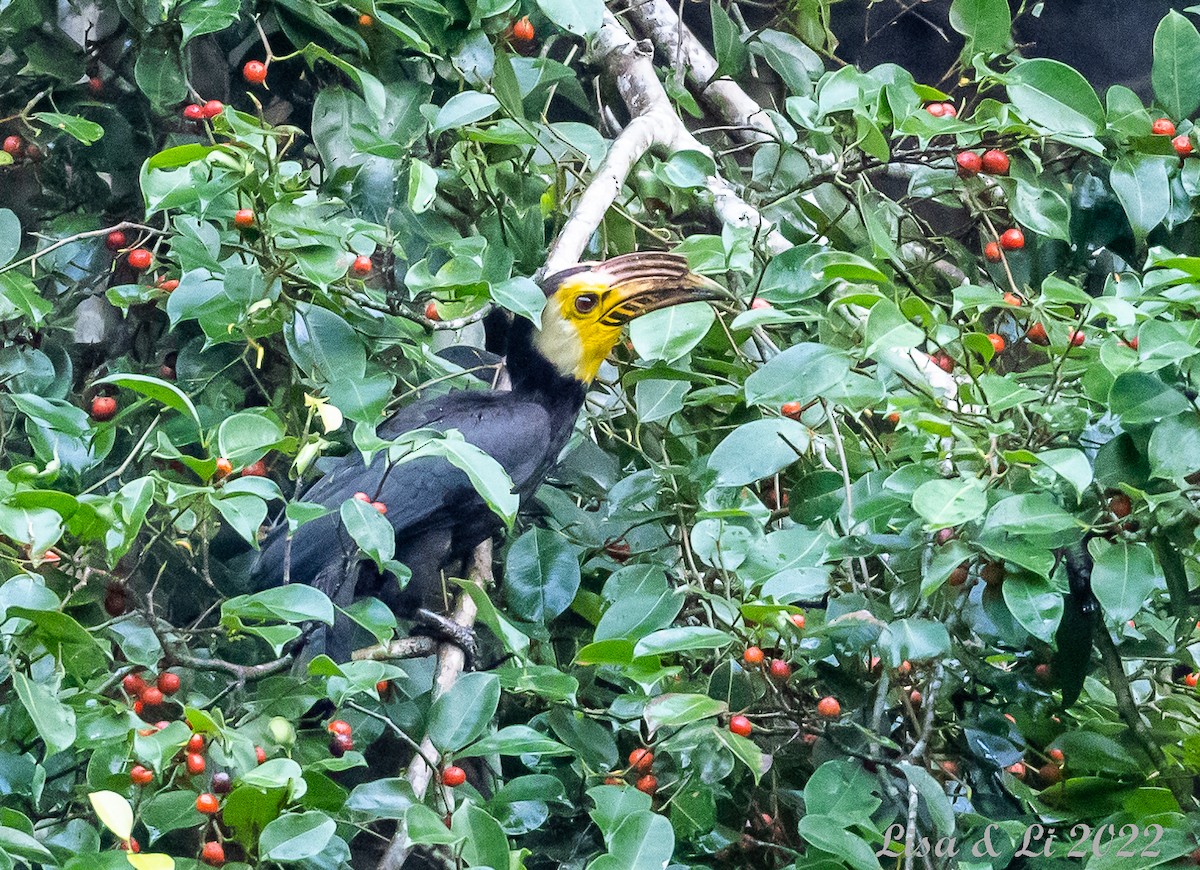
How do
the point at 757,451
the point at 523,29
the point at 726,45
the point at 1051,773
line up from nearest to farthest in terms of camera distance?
1. the point at 757,451
2. the point at 1051,773
3. the point at 523,29
4. the point at 726,45

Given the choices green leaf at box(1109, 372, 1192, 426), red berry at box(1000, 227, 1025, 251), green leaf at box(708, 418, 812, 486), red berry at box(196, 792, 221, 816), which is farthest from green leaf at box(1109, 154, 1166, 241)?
red berry at box(196, 792, 221, 816)

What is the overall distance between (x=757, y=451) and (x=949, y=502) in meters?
0.26

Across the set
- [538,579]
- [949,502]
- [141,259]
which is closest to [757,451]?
[949,502]

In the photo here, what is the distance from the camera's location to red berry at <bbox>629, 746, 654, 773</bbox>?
4.52 ft

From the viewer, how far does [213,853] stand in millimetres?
1176

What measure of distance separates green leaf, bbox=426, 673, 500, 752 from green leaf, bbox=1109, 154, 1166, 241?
1.01 meters

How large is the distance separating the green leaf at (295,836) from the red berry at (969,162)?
1.21 m

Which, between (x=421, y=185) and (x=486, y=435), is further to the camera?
(x=486, y=435)

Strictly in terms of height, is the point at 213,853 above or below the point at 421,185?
below

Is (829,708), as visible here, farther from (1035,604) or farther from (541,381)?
Answer: (541,381)

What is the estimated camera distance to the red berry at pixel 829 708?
4.49ft

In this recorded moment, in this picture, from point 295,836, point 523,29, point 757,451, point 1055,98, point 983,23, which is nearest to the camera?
point 295,836

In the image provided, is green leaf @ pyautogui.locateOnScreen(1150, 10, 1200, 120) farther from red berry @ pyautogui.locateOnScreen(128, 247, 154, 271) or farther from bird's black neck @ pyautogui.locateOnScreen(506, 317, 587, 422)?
red berry @ pyautogui.locateOnScreen(128, 247, 154, 271)

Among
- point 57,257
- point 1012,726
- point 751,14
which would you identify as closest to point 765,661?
point 1012,726
